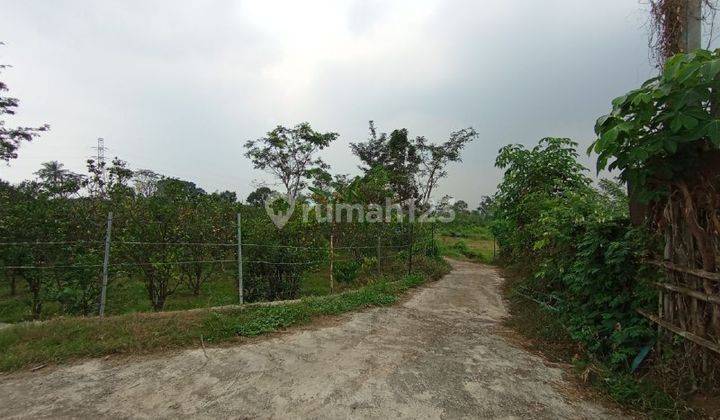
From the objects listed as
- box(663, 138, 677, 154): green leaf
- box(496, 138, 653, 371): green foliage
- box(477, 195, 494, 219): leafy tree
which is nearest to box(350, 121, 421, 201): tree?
box(477, 195, 494, 219): leafy tree

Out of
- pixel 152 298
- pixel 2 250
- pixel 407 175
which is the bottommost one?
pixel 152 298

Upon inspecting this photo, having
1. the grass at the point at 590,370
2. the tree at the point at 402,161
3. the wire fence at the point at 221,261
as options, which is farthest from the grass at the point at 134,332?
the tree at the point at 402,161

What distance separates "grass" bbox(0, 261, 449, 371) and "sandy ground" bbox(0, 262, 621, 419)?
24 cm

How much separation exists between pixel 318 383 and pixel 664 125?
12.1ft

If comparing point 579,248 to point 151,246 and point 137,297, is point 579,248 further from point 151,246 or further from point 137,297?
point 137,297

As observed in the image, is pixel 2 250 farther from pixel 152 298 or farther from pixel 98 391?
pixel 98 391

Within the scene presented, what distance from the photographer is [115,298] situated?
18.4ft

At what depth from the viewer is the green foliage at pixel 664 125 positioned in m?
2.36

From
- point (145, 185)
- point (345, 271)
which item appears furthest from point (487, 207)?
point (145, 185)

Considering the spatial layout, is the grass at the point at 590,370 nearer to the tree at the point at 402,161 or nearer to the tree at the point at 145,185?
the tree at the point at 145,185

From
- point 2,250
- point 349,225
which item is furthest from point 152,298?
point 349,225

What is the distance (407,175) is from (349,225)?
28.8 feet

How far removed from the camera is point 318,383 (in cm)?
314

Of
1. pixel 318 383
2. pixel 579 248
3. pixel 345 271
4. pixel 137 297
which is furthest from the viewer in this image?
pixel 345 271
